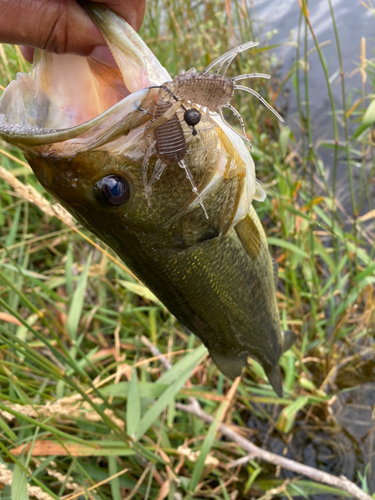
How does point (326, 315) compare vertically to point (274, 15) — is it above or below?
below

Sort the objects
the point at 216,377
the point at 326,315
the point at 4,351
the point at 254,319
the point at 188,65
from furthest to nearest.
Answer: the point at 188,65, the point at 326,315, the point at 216,377, the point at 4,351, the point at 254,319

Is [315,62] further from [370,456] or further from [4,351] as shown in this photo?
[4,351]

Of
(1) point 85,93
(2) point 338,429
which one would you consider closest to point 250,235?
(1) point 85,93

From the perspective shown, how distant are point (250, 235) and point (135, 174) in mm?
623

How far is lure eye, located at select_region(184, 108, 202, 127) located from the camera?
1.09 m

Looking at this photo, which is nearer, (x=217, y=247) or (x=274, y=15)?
(x=217, y=247)

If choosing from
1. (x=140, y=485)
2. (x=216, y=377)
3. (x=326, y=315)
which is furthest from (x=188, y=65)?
(x=140, y=485)

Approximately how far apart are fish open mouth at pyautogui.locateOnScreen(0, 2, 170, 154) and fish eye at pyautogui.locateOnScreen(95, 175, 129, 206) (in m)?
0.11

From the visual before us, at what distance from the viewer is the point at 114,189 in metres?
1.13

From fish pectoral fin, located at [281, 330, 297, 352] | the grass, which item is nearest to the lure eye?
the grass

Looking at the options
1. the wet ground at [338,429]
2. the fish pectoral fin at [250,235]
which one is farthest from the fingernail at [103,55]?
the wet ground at [338,429]

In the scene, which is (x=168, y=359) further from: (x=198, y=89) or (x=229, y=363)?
(x=198, y=89)

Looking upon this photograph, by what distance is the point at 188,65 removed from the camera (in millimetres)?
3947

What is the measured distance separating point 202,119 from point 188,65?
3108 mm
